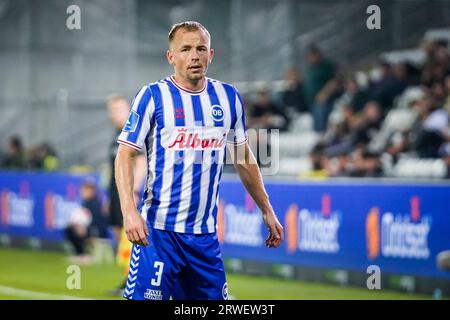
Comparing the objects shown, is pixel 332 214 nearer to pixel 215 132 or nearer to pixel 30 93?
pixel 215 132

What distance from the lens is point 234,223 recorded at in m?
14.3

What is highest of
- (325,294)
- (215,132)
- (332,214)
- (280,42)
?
(280,42)

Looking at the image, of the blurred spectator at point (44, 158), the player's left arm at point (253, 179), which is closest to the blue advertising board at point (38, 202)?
the blurred spectator at point (44, 158)

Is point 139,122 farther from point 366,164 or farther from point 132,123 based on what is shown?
point 366,164

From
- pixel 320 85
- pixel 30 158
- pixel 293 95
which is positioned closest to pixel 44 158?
pixel 30 158

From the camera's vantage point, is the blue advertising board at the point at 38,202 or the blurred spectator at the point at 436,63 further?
the blue advertising board at the point at 38,202

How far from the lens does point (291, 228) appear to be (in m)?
13.4

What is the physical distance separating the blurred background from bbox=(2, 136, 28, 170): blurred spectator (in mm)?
27

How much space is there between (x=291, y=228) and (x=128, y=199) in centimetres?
705

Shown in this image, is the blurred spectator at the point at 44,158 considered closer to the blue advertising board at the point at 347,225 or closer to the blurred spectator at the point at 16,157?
the blurred spectator at the point at 16,157

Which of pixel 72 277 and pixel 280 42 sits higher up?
pixel 280 42

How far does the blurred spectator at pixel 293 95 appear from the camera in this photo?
17.7m
